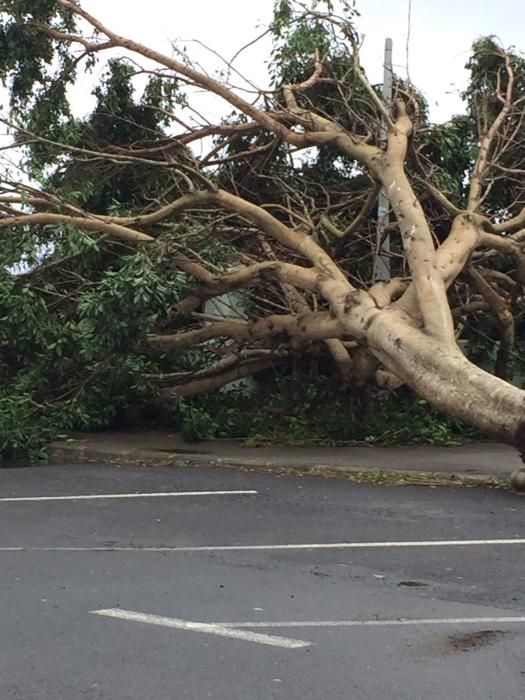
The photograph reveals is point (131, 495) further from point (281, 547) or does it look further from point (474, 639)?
point (474, 639)

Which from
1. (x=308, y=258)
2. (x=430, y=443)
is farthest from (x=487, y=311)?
(x=308, y=258)

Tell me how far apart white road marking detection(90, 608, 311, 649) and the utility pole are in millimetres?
8994

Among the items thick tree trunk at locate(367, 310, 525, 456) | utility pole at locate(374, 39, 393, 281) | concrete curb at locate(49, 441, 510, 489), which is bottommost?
concrete curb at locate(49, 441, 510, 489)

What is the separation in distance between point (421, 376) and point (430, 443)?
3269 millimetres

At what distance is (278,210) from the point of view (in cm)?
1581

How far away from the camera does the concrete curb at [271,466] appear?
1116 centimetres

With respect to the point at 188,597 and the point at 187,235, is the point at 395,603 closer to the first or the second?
the point at 188,597

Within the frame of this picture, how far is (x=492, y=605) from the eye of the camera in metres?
A: 6.12

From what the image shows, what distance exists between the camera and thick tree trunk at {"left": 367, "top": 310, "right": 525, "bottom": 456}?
10.3 metres

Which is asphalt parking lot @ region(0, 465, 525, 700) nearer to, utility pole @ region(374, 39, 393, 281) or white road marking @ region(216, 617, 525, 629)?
white road marking @ region(216, 617, 525, 629)

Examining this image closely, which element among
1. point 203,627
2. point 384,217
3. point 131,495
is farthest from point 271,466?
point 203,627

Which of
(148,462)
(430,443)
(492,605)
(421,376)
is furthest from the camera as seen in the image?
(430,443)

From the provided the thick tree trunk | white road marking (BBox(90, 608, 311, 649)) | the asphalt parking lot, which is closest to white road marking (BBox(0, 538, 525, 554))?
the asphalt parking lot

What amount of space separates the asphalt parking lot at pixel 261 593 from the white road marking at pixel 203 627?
2 cm
